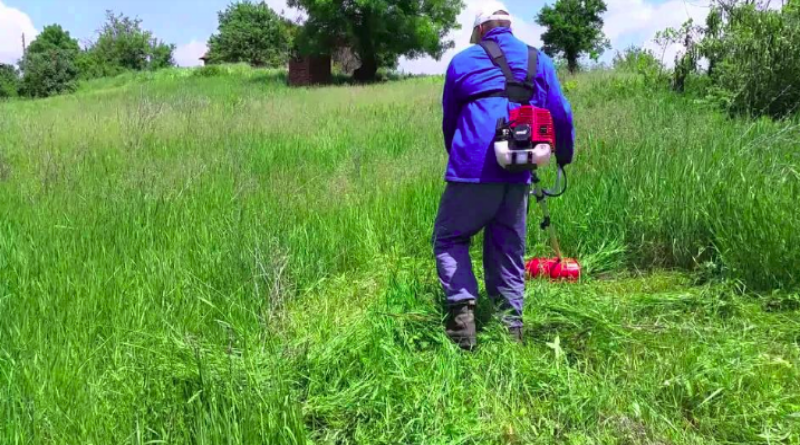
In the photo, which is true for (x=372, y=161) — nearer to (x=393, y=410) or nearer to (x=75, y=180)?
(x=75, y=180)

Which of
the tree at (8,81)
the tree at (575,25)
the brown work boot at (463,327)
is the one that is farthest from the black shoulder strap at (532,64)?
the tree at (575,25)

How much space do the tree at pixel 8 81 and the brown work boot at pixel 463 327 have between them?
163 ft

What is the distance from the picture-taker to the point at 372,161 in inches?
261

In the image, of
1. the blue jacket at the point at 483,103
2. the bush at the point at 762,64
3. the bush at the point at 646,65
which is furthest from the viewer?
the bush at the point at 646,65

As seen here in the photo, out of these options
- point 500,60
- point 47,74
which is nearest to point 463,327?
point 500,60

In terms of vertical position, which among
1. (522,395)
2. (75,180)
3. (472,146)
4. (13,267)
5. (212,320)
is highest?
(472,146)

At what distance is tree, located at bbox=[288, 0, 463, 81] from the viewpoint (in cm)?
2781

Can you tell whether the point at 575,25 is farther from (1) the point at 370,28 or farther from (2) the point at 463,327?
(2) the point at 463,327

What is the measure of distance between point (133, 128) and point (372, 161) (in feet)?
10.2

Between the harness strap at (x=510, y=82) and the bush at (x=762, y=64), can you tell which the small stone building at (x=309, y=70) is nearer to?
the bush at (x=762, y=64)

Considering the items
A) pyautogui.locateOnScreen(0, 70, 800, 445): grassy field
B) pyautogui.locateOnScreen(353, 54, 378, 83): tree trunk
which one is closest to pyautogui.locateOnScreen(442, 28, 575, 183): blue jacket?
pyautogui.locateOnScreen(0, 70, 800, 445): grassy field

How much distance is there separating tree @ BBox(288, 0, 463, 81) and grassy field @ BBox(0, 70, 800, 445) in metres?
23.6

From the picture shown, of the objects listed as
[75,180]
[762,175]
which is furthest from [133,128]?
[762,175]

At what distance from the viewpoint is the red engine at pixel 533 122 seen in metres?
2.76
